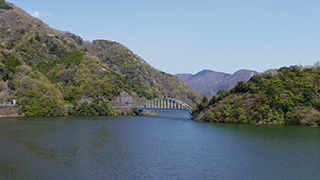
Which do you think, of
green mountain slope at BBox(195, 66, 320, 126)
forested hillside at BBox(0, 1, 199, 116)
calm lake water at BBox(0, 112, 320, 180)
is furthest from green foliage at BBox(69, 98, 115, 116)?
calm lake water at BBox(0, 112, 320, 180)

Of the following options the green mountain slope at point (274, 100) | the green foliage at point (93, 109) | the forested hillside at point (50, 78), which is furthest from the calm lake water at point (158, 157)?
the green foliage at point (93, 109)

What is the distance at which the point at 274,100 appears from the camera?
8400cm

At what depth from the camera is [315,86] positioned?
85.6m

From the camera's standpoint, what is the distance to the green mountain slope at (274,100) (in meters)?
80.6

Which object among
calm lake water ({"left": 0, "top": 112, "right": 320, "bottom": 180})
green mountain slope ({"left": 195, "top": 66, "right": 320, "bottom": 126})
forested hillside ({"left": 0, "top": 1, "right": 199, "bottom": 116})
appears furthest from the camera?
forested hillside ({"left": 0, "top": 1, "right": 199, "bottom": 116})

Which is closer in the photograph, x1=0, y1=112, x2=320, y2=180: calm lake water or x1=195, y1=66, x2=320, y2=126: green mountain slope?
x1=0, y1=112, x2=320, y2=180: calm lake water

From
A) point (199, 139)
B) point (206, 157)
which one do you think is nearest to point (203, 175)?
point (206, 157)

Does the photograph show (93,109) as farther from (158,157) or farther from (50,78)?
(158,157)

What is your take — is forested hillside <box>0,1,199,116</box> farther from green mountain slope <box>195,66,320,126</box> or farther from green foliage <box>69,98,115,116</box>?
green mountain slope <box>195,66,320,126</box>

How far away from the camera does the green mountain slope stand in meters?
80.6

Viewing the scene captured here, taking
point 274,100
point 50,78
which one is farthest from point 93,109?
point 274,100

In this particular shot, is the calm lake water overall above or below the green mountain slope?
below

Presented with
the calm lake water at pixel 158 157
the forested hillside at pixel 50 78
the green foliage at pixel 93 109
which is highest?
the forested hillside at pixel 50 78

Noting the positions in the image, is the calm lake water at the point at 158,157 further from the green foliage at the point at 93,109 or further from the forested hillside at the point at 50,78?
the green foliage at the point at 93,109
